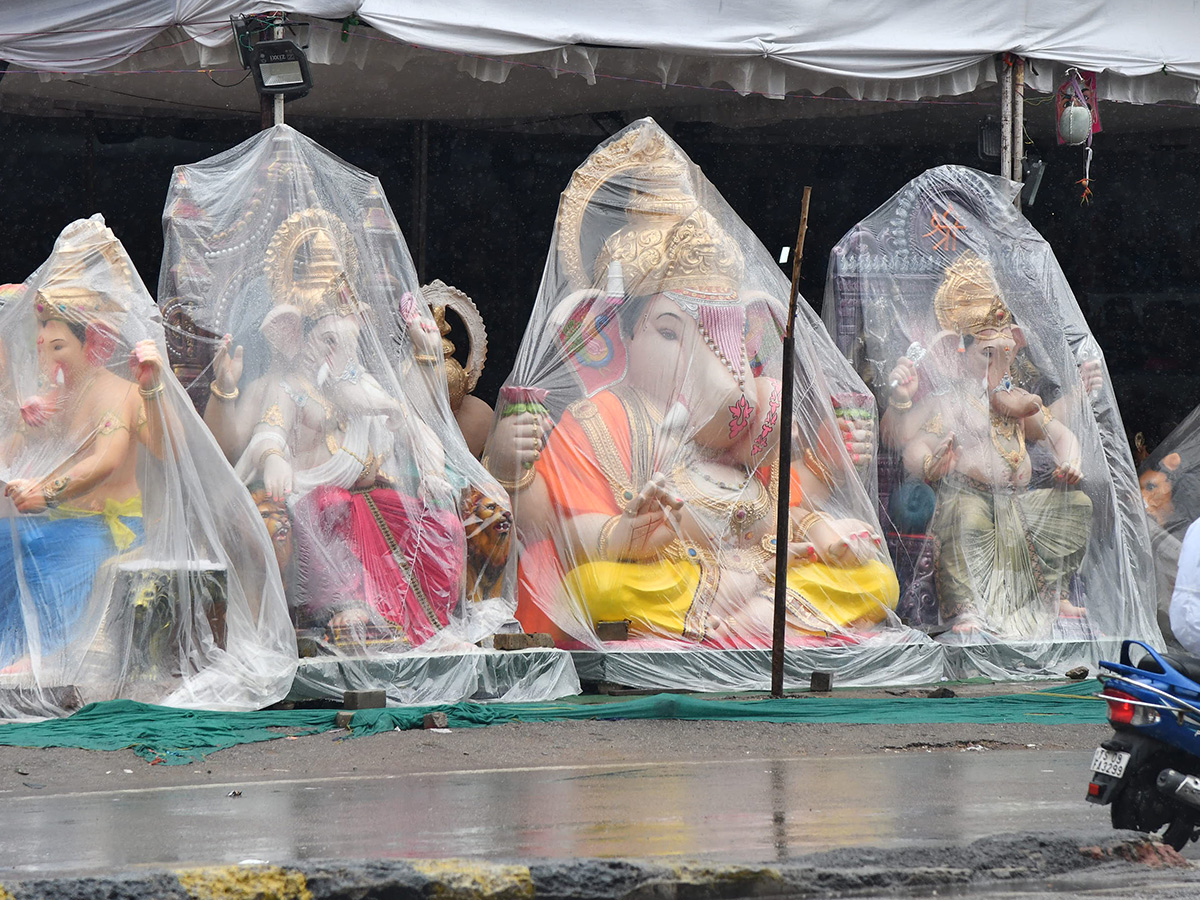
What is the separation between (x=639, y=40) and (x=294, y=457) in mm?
3013

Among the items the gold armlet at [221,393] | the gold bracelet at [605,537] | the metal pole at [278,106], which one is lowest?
the gold bracelet at [605,537]

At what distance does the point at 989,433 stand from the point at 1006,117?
6.06ft

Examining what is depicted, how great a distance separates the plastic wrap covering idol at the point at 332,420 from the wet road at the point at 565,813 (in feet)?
5.84

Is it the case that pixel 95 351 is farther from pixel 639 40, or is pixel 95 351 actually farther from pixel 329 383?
pixel 639 40

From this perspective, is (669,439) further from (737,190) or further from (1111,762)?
(737,190)

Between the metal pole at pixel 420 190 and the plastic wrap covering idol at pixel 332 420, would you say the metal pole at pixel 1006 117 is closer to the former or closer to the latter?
the plastic wrap covering idol at pixel 332 420

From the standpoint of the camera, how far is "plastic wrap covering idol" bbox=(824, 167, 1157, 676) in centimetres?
973

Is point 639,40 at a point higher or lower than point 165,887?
higher

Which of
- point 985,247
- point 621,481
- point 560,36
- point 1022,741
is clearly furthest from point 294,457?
point 985,247

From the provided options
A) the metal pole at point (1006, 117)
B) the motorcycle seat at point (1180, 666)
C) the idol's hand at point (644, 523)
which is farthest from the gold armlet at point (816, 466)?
the motorcycle seat at point (1180, 666)

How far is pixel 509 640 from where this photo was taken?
336 inches

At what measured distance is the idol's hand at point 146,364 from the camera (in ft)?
25.7

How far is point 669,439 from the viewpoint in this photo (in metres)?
9.13

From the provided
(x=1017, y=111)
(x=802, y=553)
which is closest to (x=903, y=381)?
(x=802, y=553)
